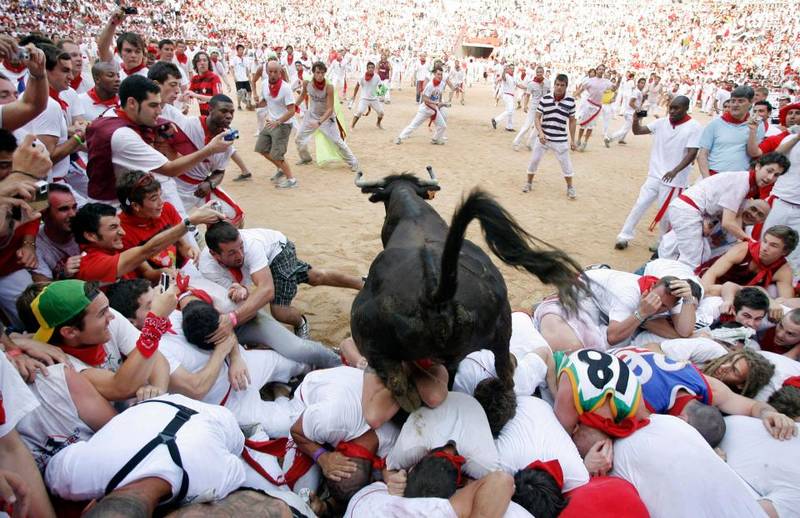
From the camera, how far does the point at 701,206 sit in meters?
4.52

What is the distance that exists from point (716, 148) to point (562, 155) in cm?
239

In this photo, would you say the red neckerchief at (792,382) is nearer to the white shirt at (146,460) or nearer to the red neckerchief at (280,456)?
the red neckerchief at (280,456)

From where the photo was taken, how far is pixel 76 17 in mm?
24234

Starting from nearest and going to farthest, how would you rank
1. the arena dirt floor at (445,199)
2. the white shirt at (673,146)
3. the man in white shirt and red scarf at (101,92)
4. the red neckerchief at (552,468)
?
the red neckerchief at (552,468), the man in white shirt and red scarf at (101,92), the arena dirt floor at (445,199), the white shirt at (673,146)

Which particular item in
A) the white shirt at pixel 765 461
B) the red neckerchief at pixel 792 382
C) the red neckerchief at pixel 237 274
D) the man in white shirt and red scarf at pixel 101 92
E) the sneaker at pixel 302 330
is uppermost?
the man in white shirt and red scarf at pixel 101 92

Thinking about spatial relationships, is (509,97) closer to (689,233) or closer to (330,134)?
(330,134)

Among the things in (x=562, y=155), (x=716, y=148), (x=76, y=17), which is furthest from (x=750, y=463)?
(x=76, y=17)

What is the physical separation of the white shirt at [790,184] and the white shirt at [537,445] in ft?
12.2

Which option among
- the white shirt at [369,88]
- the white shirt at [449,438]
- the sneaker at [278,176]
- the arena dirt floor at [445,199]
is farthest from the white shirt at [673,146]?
the white shirt at [369,88]

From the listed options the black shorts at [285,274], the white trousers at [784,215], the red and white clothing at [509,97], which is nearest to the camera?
the black shorts at [285,274]

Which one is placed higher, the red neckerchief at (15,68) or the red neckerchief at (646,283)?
the red neckerchief at (15,68)

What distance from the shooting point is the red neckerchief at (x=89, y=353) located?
7.32 ft

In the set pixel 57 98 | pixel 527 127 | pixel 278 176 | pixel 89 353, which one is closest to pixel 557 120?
pixel 527 127

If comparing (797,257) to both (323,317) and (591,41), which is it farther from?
(591,41)
